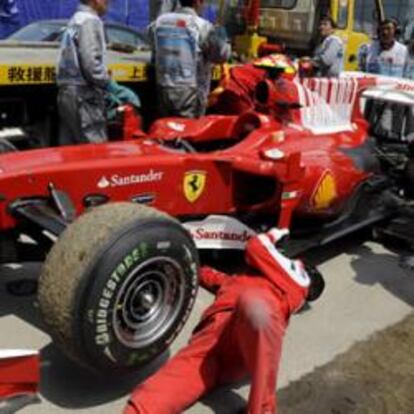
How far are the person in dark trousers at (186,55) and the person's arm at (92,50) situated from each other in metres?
0.84

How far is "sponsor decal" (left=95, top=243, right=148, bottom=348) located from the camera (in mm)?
3164

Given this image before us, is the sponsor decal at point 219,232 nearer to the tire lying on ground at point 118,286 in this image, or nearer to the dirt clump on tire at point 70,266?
the tire lying on ground at point 118,286

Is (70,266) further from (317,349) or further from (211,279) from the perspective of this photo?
(317,349)

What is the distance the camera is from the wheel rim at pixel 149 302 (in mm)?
3336

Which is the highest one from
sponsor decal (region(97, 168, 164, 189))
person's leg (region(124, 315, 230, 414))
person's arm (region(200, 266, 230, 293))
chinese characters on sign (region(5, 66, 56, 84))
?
chinese characters on sign (region(5, 66, 56, 84))

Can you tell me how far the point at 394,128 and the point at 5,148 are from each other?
349 centimetres

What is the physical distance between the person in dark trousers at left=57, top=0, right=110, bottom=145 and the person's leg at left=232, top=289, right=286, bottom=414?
2665mm

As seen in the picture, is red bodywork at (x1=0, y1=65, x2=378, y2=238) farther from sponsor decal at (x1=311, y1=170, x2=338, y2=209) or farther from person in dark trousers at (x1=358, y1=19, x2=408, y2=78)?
person in dark trousers at (x1=358, y1=19, x2=408, y2=78)

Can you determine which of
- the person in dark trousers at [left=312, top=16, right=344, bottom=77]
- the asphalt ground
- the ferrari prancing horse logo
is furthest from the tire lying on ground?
the person in dark trousers at [left=312, top=16, right=344, bottom=77]

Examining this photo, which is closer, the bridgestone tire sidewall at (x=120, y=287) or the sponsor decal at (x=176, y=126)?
the bridgestone tire sidewall at (x=120, y=287)

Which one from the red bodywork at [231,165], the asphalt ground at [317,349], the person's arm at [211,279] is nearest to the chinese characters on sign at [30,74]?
the red bodywork at [231,165]

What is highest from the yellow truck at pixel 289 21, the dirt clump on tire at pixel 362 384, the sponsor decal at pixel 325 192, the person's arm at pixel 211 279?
the yellow truck at pixel 289 21

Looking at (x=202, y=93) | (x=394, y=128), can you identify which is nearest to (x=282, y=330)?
(x=202, y=93)

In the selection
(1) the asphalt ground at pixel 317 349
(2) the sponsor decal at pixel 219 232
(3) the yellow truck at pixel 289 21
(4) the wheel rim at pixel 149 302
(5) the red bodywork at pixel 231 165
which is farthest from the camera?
(3) the yellow truck at pixel 289 21
